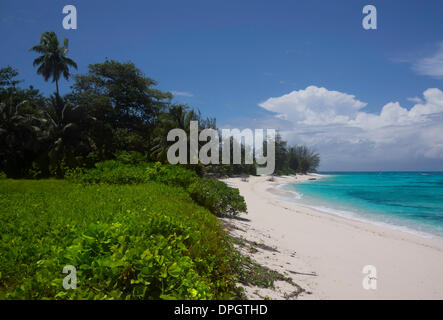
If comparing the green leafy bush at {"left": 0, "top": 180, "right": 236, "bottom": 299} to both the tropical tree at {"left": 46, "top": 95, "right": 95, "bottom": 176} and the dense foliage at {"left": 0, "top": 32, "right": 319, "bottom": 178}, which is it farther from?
the tropical tree at {"left": 46, "top": 95, "right": 95, "bottom": 176}

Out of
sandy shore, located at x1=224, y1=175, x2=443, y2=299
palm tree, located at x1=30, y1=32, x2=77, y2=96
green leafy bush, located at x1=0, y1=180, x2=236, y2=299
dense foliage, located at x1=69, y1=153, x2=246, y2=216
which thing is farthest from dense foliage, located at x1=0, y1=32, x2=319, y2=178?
green leafy bush, located at x1=0, y1=180, x2=236, y2=299

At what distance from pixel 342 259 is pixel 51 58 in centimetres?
3279

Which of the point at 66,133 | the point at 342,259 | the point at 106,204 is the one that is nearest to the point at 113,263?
the point at 106,204

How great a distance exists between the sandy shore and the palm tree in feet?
91.2

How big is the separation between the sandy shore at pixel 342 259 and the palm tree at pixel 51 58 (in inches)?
1095

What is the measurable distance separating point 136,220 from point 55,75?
100ft

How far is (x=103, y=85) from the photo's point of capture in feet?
102

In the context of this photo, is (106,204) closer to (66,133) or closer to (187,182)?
(187,182)

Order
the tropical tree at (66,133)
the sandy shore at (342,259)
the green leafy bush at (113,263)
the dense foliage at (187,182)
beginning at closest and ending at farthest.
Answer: the green leafy bush at (113,263) < the sandy shore at (342,259) < the dense foliage at (187,182) < the tropical tree at (66,133)

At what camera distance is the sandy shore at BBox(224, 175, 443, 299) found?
5.39 m

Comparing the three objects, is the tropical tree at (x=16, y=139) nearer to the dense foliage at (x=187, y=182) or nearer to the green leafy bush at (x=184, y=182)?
the dense foliage at (x=187, y=182)

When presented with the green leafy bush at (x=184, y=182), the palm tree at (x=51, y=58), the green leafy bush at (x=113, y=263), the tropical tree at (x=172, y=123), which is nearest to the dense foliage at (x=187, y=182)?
the green leafy bush at (x=184, y=182)

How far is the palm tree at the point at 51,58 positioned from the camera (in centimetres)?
2702
